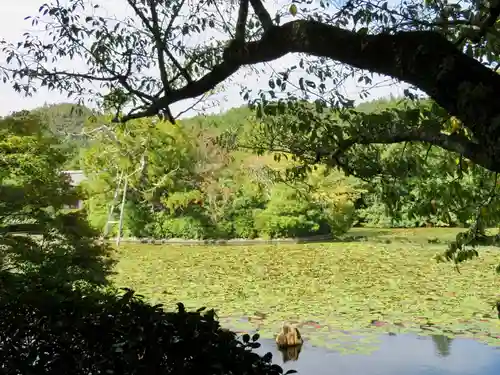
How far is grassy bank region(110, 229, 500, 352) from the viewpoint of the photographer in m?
4.52

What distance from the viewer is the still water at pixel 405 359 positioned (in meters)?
3.63

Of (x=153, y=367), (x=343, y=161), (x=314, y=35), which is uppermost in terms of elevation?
(x=314, y=35)

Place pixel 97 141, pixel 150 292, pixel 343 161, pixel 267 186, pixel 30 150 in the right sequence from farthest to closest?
pixel 267 186 → pixel 97 141 → pixel 150 292 → pixel 30 150 → pixel 343 161

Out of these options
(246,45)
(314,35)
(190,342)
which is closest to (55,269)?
(190,342)

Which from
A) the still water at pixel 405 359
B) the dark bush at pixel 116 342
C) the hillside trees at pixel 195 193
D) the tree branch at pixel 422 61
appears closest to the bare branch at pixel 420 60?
the tree branch at pixel 422 61

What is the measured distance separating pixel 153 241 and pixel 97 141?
2.21 m

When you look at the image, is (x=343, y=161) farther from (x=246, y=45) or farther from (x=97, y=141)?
(x=97, y=141)

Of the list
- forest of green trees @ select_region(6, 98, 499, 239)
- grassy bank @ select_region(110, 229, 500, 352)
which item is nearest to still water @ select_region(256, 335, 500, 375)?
grassy bank @ select_region(110, 229, 500, 352)

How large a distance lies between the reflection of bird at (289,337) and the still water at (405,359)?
7cm

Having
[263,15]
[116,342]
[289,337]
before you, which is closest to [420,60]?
[263,15]

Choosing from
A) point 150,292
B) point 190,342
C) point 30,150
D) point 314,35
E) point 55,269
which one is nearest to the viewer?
point 314,35

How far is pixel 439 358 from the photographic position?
3875mm

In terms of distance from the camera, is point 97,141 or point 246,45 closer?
point 246,45

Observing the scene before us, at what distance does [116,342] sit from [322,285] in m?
4.70
